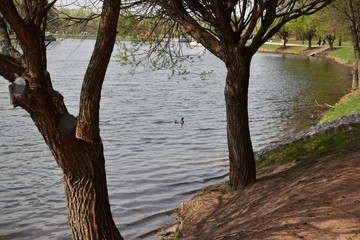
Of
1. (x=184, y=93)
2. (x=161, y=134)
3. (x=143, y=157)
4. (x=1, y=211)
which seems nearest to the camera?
(x=1, y=211)

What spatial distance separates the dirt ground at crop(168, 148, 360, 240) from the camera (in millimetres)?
6504

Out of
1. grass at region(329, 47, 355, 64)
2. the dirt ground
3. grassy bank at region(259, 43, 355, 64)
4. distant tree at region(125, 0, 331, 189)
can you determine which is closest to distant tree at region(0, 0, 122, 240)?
the dirt ground

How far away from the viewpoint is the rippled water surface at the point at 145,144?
42.2ft

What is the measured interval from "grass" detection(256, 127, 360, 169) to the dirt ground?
0.74 m

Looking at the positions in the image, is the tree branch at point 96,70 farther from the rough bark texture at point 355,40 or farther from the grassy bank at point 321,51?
the grassy bank at point 321,51

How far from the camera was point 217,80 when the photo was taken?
49219mm

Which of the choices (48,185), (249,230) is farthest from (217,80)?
(249,230)

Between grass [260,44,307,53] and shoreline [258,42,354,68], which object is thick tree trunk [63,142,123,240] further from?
grass [260,44,307,53]

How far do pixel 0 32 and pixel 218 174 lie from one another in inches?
396

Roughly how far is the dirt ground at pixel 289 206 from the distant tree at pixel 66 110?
7.43 feet

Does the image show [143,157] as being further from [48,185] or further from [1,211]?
[1,211]

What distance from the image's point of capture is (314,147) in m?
12.6

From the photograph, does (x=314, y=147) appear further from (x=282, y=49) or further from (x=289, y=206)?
(x=282, y=49)

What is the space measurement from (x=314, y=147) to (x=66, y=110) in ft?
26.3
